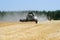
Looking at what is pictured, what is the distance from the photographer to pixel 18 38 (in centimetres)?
1567

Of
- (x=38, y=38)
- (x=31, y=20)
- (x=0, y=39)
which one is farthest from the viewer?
(x=31, y=20)

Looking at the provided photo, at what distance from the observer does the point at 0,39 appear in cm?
1509

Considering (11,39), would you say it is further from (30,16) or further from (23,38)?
(30,16)

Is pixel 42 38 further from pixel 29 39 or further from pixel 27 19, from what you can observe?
pixel 27 19

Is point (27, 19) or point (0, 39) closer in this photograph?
point (0, 39)

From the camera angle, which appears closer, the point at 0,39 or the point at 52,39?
the point at 0,39

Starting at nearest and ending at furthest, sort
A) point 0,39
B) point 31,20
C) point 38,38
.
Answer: point 0,39 → point 38,38 → point 31,20

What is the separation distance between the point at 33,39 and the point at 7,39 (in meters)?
1.52

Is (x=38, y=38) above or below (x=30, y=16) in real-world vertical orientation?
above

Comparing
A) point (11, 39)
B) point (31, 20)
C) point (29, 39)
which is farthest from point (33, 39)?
point (31, 20)

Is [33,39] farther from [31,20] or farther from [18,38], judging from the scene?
[31,20]

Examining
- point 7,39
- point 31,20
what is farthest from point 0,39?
point 31,20

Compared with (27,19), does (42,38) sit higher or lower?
higher

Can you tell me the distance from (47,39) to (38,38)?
569 millimetres
